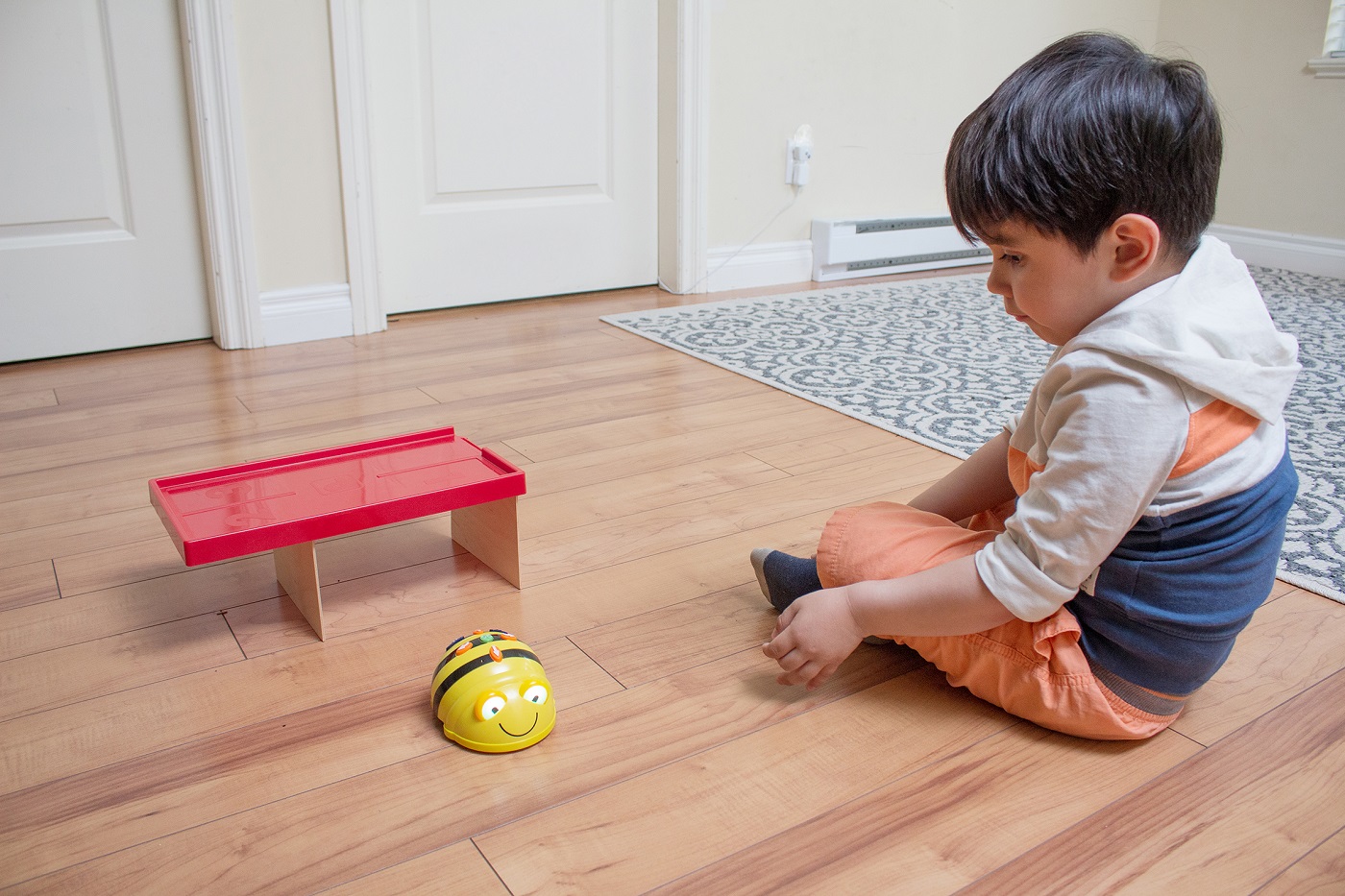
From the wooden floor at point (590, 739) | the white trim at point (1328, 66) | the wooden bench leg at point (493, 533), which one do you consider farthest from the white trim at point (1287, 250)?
the wooden bench leg at point (493, 533)

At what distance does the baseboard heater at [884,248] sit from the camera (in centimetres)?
296

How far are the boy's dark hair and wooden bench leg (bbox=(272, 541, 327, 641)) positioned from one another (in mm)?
717

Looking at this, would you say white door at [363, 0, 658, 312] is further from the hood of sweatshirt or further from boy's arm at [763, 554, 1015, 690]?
the hood of sweatshirt

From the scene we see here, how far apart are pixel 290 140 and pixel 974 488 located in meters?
1.65

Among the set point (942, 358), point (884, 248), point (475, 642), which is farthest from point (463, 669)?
point (884, 248)

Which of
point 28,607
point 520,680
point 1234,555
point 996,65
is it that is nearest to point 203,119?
point 28,607

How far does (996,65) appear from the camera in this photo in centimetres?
321

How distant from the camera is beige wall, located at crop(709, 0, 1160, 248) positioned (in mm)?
2748

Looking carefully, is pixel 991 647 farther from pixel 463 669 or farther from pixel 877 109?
pixel 877 109

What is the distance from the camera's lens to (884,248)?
3.07 meters

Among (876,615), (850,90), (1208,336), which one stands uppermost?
(850,90)

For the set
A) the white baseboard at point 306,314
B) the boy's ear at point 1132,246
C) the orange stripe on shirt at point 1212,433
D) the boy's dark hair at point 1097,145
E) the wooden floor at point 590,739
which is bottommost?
the wooden floor at point 590,739

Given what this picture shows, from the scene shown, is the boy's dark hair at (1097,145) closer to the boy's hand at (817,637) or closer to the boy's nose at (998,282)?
the boy's nose at (998,282)

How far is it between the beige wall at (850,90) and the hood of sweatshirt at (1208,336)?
2019 millimetres
